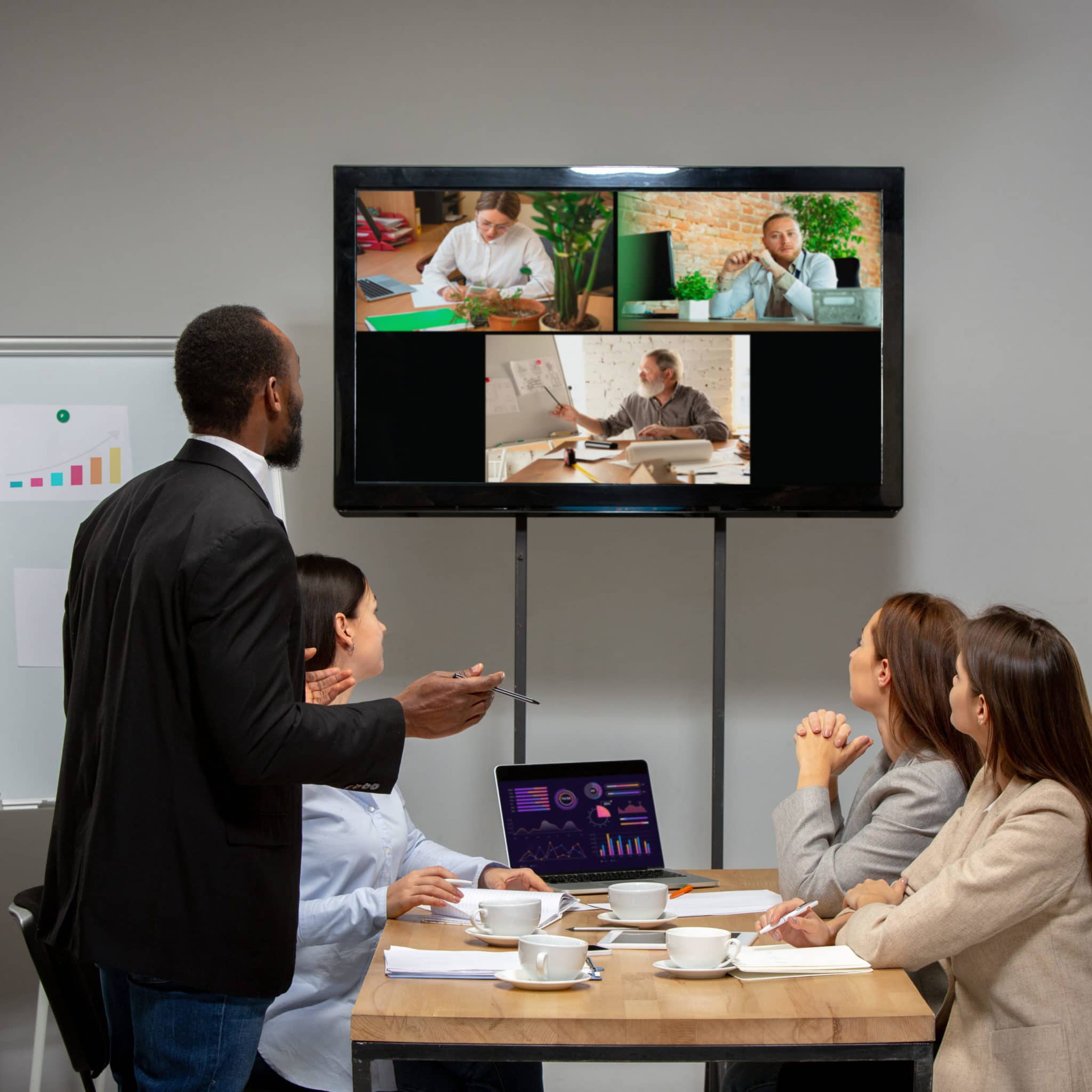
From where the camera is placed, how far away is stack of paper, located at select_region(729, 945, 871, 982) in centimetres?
144

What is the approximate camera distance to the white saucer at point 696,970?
1.42 meters

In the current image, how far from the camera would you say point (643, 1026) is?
129cm

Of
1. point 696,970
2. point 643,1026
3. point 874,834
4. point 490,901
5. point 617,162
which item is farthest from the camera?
point 617,162

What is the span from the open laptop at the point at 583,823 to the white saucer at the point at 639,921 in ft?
1.25

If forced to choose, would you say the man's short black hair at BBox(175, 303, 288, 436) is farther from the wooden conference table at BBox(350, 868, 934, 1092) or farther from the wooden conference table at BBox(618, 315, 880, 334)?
the wooden conference table at BBox(618, 315, 880, 334)

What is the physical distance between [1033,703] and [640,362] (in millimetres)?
1243

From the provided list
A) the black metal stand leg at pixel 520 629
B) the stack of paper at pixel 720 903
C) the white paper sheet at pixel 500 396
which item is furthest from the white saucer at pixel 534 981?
the white paper sheet at pixel 500 396

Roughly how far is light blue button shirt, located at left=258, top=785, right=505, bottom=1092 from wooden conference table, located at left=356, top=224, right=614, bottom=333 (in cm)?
111

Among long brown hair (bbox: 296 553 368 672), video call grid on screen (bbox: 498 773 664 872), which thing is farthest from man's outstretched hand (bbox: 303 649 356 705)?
video call grid on screen (bbox: 498 773 664 872)

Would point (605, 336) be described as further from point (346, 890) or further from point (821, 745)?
point (346, 890)

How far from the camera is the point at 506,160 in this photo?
303cm

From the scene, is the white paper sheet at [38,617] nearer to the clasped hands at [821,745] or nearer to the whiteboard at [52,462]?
the whiteboard at [52,462]

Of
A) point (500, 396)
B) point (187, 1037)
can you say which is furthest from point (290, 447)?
point (500, 396)

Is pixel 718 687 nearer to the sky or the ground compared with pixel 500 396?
nearer to the ground
